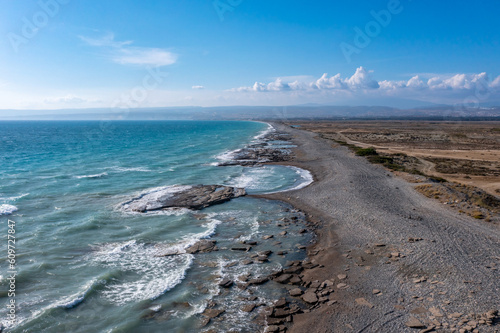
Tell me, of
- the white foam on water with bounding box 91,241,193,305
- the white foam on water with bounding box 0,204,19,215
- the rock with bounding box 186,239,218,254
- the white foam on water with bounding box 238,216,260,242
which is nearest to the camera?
the white foam on water with bounding box 91,241,193,305

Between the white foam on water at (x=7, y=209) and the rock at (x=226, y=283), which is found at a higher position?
the white foam on water at (x=7, y=209)

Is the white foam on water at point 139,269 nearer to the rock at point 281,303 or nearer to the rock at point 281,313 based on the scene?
the rock at point 281,303

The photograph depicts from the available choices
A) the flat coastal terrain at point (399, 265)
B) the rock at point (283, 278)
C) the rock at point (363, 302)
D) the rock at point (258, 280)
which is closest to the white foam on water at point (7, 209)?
the rock at point (258, 280)

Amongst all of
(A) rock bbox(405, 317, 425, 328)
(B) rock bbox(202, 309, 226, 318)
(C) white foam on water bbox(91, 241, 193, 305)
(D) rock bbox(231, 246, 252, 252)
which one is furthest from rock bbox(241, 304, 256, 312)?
(A) rock bbox(405, 317, 425, 328)

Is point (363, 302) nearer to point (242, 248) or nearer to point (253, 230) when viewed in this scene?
point (242, 248)

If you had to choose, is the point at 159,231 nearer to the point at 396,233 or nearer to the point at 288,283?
the point at 288,283

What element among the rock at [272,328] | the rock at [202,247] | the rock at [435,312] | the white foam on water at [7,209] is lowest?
the rock at [272,328]

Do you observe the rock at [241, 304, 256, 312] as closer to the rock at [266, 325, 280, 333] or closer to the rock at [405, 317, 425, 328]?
the rock at [266, 325, 280, 333]
